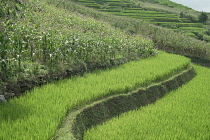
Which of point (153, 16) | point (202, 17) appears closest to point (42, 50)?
point (153, 16)

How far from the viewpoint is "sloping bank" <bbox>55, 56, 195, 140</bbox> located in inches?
170

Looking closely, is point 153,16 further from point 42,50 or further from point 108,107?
point 108,107

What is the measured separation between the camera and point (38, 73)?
602cm

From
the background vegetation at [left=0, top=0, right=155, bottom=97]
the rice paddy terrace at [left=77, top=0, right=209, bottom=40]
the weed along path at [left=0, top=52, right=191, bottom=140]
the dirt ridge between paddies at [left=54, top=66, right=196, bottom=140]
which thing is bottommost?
the dirt ridge between paddies at [left=54, top=66, right=196, bottom=140]

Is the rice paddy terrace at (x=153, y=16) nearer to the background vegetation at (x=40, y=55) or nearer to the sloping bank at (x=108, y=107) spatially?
the background vegetation at (x=40, y=55)

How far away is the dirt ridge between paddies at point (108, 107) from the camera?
169 inches

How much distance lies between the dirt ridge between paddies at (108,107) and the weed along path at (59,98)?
17 cm

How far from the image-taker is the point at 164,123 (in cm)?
489

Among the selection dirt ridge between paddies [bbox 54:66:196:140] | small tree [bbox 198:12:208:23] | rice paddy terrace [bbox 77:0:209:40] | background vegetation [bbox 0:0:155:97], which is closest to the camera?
dirt ridge between paddies [bbox 54:66:196:140]

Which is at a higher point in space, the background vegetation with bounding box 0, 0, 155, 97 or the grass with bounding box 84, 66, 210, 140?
the background vegetation with bounding box 0, 0, 155, 97

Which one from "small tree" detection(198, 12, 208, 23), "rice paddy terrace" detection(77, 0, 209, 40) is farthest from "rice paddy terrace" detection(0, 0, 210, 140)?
"small tree" detection(198, 12, 208, 23)

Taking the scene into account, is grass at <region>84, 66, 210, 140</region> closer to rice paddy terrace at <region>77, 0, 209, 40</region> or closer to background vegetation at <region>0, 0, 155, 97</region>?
background vegetation at <region>0, 0, 155, 97</region>

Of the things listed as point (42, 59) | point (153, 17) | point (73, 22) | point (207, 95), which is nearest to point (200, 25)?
point (153, 17)

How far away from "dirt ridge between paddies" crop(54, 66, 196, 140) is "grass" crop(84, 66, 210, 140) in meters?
0.26
